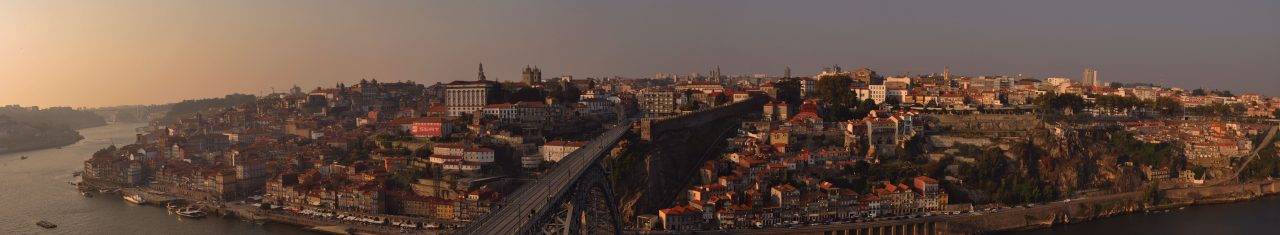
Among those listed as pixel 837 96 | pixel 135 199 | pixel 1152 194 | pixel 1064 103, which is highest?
pixel 837 96

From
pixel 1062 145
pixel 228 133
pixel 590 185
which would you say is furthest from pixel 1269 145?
pixel 228 133

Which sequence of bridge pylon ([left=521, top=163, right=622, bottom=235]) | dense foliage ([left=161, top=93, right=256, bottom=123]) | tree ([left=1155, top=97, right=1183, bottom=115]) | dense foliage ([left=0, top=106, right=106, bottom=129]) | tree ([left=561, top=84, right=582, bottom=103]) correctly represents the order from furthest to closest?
dense foliage ([left=0, top=106, right=106, bottom=129]) → dense foliage ([left=161, top=93, right=256, bottom=123]) → tree ([left=1155, top=97, right=1183, bottom=115]) → tree ([left=561, top=84, right=582, bottom=103]) → bridge pylon ([left=521, top=163, right=622, bottom=235])

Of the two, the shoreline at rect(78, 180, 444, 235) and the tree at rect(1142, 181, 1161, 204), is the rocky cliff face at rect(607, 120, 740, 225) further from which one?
the tree at rect(1142, 181, 1161, 204)

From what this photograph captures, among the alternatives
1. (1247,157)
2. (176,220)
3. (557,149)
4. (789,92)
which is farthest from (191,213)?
(1247,157)

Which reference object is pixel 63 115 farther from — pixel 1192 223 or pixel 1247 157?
pixel 1247 157

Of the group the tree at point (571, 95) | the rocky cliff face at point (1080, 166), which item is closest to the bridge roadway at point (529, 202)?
Answer: the rocky cliff face at point (1080, 166)

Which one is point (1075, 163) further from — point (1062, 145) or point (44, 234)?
point (44, 234)

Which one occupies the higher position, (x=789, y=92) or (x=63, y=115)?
(x=789, y=92)

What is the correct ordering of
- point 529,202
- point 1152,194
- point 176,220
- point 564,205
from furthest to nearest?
1. point 1152,194
2. point 176,220
3. point 564,205
4. point 529,202

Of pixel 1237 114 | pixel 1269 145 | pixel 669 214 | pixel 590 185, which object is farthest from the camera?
pixel 1237 114

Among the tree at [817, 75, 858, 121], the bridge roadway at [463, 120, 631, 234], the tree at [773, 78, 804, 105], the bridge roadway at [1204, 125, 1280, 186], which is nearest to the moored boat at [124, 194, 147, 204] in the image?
the bridge roadway at [463, 120, 631, 234]

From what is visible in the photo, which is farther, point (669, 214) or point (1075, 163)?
point (1075, 163)
